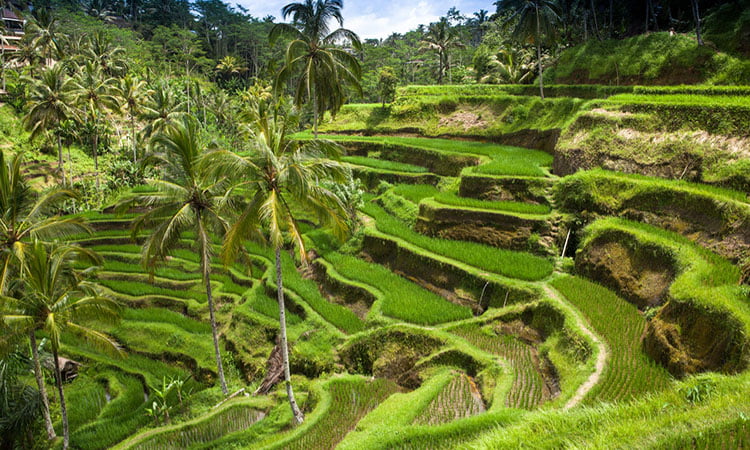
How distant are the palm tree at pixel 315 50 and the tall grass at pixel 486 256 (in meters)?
8.15

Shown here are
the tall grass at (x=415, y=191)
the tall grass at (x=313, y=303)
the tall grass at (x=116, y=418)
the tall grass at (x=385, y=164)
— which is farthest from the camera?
the tall grass at (x=385, y=164)

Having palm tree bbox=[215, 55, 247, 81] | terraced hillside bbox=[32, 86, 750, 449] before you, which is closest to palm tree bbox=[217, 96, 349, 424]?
terraced hillside bbox=[32, 86, 750, 449]

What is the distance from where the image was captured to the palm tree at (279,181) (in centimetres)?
892

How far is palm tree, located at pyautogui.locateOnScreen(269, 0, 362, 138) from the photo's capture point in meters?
19.7

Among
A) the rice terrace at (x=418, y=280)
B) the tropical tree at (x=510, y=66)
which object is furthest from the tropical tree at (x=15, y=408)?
the tropical tree at (x=510, y=66)

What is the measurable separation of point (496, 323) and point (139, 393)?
1145cm

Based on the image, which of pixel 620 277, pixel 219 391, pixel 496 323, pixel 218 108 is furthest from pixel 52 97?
pixel 620 277

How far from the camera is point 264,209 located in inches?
347

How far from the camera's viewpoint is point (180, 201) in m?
10.9

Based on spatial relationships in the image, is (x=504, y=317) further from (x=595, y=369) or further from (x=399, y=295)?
(x=595, y=369)

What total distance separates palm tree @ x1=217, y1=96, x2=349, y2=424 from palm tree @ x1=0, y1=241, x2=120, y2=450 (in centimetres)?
399

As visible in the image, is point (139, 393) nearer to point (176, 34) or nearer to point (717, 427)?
point (717, 427)

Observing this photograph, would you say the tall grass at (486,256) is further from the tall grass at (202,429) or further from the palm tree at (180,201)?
Answer: the tall grass at (202,429)

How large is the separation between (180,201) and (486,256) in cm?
940
